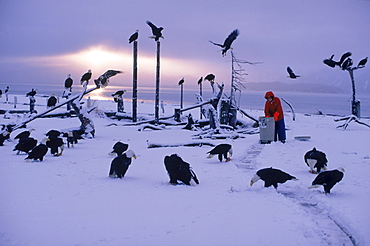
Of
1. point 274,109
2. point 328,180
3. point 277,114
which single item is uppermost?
point 274,109

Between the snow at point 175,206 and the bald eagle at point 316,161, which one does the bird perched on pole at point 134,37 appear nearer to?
the snow at point 175,206

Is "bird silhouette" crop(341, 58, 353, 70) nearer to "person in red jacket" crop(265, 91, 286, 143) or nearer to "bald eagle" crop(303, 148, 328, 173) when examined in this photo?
"person in red jacket" crop(265, 91, 286, 143)

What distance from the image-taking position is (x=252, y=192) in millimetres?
5512

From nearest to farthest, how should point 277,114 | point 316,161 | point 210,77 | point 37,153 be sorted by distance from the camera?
1. point 316,161
2. point 37,153
3. point 277,114
4. point 210,77

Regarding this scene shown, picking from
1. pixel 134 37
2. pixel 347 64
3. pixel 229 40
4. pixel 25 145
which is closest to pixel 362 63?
pixel 347 64

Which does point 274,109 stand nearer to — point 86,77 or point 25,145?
point 86,77

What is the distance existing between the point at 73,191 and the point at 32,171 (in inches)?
79.4

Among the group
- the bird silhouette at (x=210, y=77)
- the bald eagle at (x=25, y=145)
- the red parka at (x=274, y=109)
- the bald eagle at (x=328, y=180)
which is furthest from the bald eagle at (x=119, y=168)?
the bird silhouette at (x=210, y=77)

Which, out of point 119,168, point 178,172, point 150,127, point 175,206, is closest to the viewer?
point 175,206

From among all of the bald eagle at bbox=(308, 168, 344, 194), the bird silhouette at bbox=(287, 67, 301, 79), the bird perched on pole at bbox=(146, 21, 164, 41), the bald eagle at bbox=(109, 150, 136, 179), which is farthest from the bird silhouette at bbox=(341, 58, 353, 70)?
the bald eagle at bbox=(109, 150, 136, 179)

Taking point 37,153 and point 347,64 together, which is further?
point 347,64

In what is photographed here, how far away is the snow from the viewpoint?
371cm

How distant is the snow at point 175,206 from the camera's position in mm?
3713

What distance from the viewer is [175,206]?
474cm
